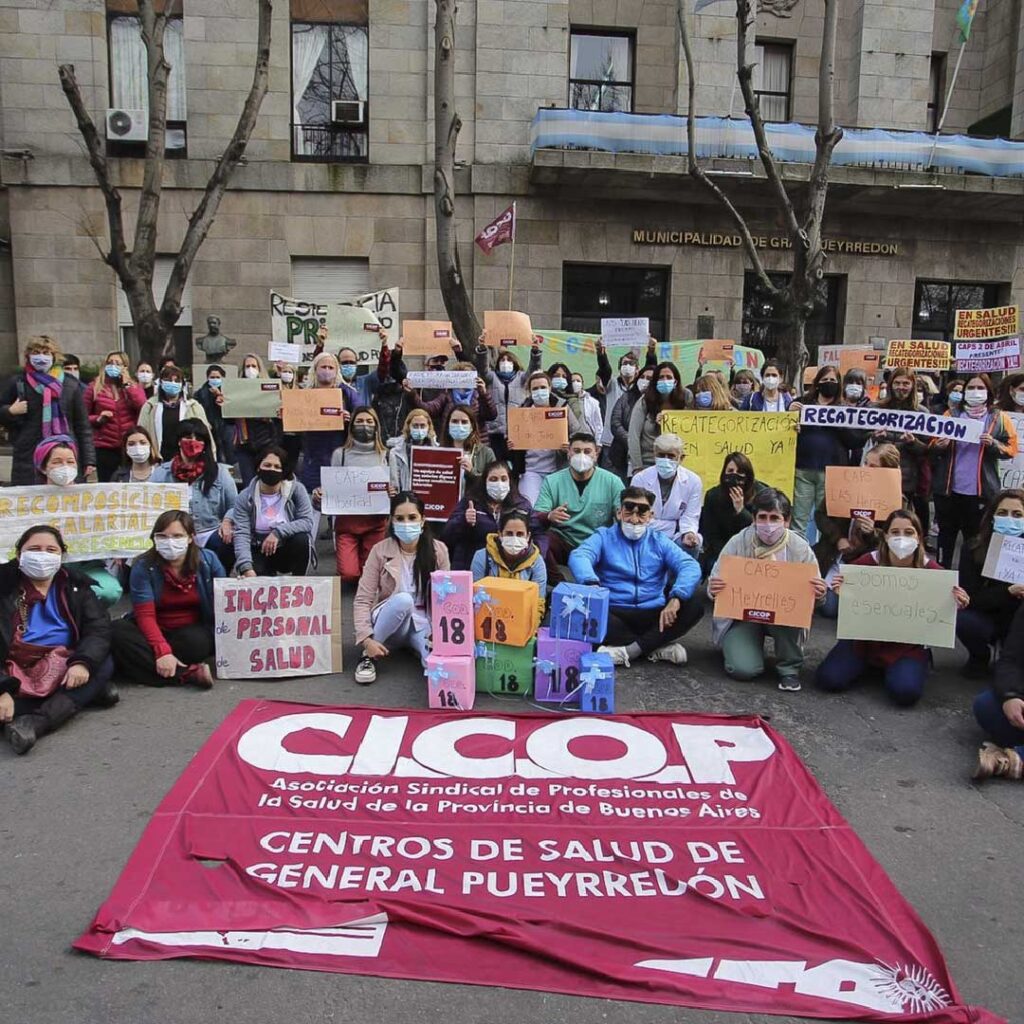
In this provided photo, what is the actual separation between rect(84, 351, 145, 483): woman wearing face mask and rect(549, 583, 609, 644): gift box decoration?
18.6ft

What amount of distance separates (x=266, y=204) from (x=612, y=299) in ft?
22.9

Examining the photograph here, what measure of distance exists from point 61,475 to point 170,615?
1.56 m

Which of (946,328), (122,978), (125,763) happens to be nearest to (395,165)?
(946,328)

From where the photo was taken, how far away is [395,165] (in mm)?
17219

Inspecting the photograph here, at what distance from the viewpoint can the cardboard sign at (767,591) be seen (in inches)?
225

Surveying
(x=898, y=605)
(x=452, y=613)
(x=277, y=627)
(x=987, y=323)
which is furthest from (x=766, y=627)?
(x=987, y=323)

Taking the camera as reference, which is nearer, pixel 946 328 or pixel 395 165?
pixel 395 165

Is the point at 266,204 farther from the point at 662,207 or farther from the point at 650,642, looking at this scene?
the point at 650,642

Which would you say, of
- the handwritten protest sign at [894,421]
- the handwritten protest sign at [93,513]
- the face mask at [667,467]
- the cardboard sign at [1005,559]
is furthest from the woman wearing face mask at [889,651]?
the handwritten protest sign at [93,513]

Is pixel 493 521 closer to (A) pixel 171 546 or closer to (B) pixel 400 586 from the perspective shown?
(B) pixel 400 586

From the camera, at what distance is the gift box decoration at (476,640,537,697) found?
216 inches

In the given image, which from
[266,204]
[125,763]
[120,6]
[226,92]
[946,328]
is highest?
[120,6]

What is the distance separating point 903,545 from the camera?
5.72m

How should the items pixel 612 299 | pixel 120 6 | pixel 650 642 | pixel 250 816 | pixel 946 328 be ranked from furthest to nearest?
pixel 946 328 → pixel 612 299 → pixel 120 6 → pixel 650 642 → pixel 250 816
